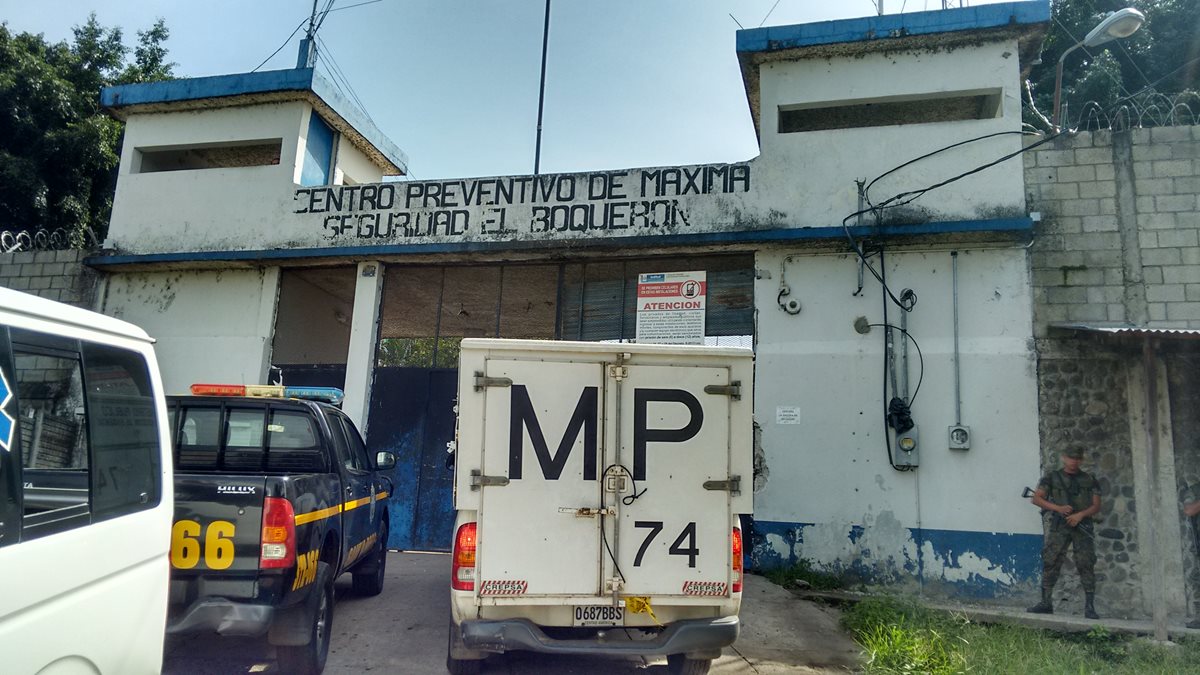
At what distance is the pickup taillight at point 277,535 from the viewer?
4.08 m

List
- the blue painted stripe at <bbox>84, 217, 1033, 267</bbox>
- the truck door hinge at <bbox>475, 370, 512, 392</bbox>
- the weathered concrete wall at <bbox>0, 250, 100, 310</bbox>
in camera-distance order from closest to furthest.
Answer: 1. the truck door hinge at <bbox>475, 370, 512, 392</bbox>
2. the blue painted stripe at <bbox>84, 217, 1033, 267</bbox>
3. the weathered concrete wall at <bbox>0, 250, 100, 310</bbox>

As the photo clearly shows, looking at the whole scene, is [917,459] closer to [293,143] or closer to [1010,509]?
[1010,509]

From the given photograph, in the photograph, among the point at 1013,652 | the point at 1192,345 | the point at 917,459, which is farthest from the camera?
the point at 917,459

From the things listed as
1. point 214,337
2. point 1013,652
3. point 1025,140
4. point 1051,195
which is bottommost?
point 1013,652

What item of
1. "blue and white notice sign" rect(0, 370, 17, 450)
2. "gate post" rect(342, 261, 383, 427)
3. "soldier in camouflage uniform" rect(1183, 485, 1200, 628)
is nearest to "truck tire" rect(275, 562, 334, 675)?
"blue and white notice sign" rect(0, 370, 17, 450)

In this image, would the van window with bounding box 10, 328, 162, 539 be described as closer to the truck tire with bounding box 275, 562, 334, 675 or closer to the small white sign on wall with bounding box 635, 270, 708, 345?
the truck tire with bounding box 275, 562, 334, 675

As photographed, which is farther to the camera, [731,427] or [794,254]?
[794,254]

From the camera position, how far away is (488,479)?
431cm

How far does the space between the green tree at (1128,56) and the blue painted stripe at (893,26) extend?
788cm

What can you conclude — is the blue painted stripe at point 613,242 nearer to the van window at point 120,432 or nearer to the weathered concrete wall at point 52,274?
the weathered concrete wall at point 52,274

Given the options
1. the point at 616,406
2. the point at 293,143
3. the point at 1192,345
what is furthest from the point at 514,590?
the point at 293,143

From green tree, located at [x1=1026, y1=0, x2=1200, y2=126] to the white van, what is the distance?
17.1 m

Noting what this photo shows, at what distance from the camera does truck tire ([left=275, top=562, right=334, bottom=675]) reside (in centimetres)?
453

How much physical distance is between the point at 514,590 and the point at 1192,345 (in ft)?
25.1
